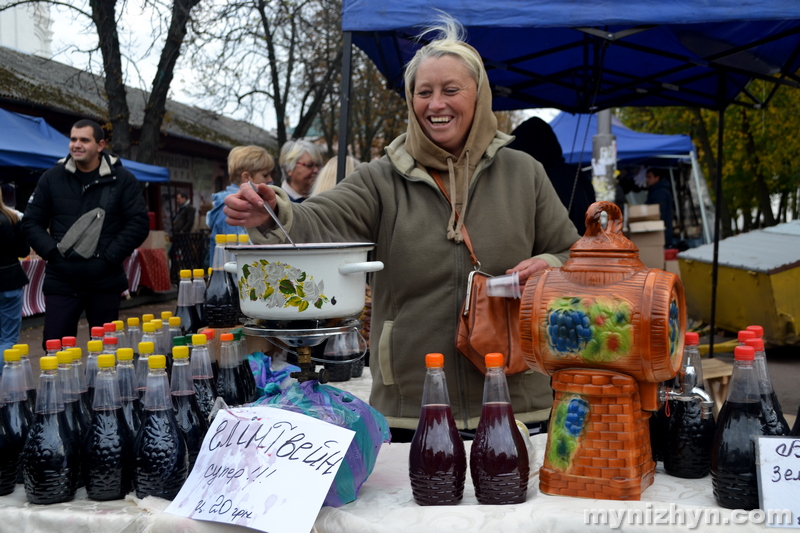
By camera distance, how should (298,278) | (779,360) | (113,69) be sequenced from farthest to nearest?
(113,69), (779,360), (298,278)

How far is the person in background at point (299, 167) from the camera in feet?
15.2

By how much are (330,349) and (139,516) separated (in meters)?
1.53

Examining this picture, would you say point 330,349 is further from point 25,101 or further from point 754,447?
point 25,101

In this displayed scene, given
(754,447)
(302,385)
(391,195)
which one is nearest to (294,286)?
(302,385)

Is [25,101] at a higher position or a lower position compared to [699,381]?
higher

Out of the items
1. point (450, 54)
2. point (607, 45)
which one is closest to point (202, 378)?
point (450, 54)

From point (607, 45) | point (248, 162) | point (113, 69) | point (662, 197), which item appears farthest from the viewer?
point (113, 69)

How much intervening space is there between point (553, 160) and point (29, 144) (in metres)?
7.95

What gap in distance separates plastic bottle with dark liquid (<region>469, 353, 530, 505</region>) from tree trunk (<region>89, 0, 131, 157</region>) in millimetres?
10290

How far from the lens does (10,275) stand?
195 inches

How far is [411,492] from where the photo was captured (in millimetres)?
1580

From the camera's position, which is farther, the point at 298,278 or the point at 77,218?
the point at 77,218

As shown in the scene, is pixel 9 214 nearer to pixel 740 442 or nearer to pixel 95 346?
pixel 95 346

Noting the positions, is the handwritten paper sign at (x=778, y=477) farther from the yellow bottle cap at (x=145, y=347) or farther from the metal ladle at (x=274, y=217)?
the yellow bottle cap at (x=145, y=347)
